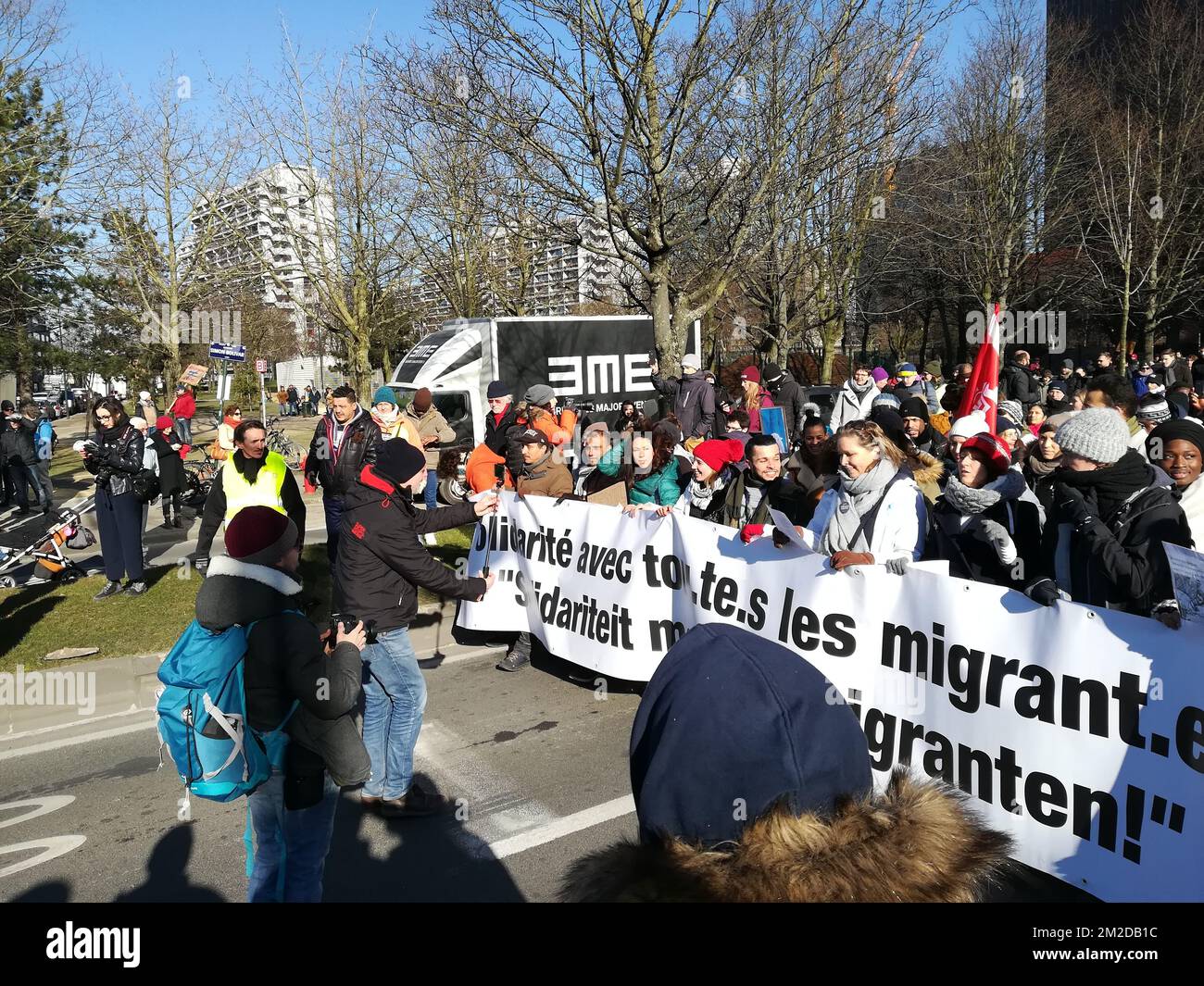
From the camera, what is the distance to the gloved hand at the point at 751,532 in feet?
17.0

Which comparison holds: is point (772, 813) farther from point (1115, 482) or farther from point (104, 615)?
point (104, 615)

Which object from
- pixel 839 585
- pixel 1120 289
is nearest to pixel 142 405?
pixel 839 585

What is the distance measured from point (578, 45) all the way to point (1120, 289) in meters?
23.2

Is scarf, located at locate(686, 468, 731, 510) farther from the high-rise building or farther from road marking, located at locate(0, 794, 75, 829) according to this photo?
the high-rise building

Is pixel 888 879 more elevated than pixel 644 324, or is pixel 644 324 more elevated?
pixel 644 324

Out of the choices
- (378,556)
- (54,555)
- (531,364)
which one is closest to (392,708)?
(378,556)

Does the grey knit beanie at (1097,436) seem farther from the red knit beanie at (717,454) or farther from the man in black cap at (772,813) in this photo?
the man in black cap at (772,813)

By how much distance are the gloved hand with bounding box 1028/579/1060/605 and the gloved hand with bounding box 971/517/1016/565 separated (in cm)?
90

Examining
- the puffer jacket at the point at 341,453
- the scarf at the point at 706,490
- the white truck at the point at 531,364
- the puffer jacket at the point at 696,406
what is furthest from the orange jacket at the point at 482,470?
the white truck at the point at 531,364

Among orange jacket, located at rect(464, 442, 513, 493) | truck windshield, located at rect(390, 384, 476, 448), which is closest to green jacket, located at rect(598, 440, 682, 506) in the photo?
orange jacket, located at rect(464, 442, 513, 493)

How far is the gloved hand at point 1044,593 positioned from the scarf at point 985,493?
113 cm

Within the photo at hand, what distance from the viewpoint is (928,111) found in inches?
538

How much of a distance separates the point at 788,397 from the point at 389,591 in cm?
951
